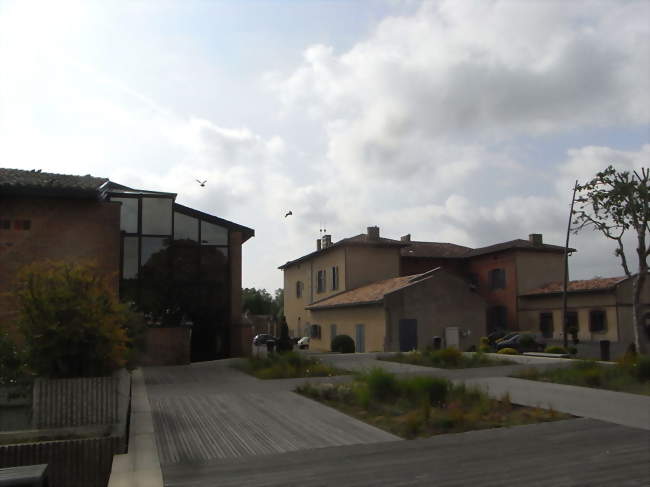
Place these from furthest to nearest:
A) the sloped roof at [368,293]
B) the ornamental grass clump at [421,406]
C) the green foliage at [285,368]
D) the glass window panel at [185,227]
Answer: the sloped roof at [368,293], the glass window panel at [185,227], the green foliage at [285,368], the ornamental grass clump at [421,406]

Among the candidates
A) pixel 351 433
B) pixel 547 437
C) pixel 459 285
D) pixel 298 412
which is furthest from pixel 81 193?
pixel 459 285

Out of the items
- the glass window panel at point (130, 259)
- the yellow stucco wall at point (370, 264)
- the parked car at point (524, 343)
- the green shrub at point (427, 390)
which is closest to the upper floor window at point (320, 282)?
the yellow stucco wall at point (370, 264)

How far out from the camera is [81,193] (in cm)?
1712

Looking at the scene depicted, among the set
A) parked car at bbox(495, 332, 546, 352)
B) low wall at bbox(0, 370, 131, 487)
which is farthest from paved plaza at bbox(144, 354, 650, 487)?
parked car at bbox(495, 332, 546, 352)

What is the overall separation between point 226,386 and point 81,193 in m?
7.43

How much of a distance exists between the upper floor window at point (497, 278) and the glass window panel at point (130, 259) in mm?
31239

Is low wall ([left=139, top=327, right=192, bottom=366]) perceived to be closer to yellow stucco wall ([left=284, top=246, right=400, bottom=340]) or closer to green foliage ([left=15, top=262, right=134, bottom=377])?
green foliage ([left=15, top=262, right=134, bottom=377])

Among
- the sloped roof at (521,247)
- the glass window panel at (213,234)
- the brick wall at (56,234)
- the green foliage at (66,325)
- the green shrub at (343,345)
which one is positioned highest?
the sloped roof at (521,247)

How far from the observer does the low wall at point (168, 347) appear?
21.7 metres

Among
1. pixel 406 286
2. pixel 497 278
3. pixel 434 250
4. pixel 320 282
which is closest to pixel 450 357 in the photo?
pixel 406 286

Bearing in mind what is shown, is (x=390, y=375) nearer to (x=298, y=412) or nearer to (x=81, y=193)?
(x=298, y=412)

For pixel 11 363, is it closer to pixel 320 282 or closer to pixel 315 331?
pixel 315 331

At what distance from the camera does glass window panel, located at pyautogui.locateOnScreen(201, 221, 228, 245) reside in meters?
24.6

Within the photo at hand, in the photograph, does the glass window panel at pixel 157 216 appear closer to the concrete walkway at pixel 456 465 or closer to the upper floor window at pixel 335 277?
the concrete walkway at pixel 456 465
